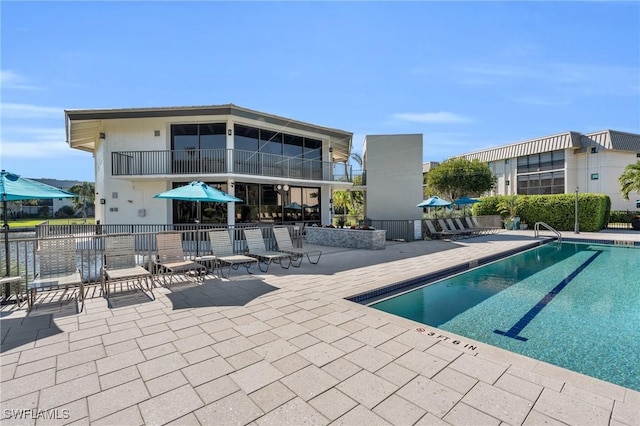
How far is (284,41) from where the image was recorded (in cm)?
980

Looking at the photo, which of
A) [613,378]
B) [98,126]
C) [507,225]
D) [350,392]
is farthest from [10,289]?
[507,225]

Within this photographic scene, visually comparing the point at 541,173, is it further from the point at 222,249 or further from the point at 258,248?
the point at 222,249

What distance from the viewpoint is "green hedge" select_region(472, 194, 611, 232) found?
18.4 meters

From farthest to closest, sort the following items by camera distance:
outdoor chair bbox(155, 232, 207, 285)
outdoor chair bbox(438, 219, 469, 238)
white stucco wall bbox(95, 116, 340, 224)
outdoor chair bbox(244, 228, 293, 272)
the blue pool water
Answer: outdoor chair bbox(438, 219, 469, 238), white stucco wall bbox(95, 116, 340, 224), outdoor chair bbox(244, 228, 293, 272), outdoor chair bbox(155, 232, 207, 285), the blue pool water

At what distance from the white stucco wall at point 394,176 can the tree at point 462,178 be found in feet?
32.5

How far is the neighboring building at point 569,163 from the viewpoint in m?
26.1

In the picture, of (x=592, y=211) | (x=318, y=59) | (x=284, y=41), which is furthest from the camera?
(x=592, y=211)

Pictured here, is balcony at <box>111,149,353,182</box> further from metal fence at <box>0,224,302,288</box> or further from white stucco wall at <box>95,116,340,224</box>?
metal fence at <box>0,224,302,288</box>

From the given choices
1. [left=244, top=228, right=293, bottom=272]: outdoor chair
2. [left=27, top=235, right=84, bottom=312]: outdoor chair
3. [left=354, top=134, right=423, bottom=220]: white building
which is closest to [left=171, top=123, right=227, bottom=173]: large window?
[left=244, top=228, right=293, bottom=272]: outdoor chair

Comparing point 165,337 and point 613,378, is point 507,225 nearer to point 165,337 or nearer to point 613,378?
point 613,378

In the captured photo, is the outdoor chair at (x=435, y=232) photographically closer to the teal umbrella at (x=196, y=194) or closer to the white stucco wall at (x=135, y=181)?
the white stucco wall at (x=135, y=181)

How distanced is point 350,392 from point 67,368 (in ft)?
9.12

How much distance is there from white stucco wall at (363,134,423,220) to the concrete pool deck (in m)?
12.8

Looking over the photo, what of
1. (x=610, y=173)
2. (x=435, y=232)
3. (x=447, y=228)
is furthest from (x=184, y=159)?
(x=610, y=173)
